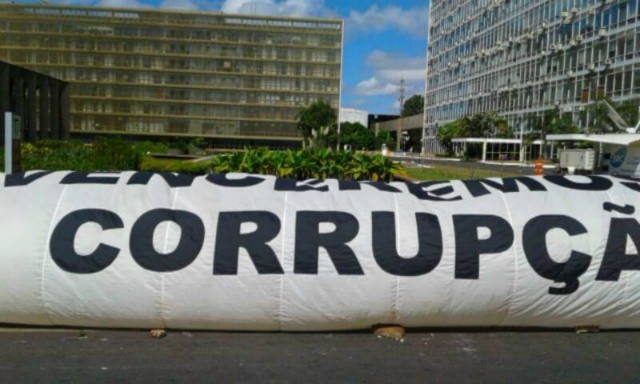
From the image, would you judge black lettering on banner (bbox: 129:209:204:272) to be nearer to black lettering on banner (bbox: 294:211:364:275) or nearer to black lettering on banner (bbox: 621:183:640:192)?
black lettering on banner (bbox: 294:211:364:275)

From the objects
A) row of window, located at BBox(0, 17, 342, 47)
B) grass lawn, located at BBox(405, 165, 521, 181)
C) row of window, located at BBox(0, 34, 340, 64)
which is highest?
→ row of window, located at BBox(0, 17, 342, 47)

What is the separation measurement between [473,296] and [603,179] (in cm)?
216

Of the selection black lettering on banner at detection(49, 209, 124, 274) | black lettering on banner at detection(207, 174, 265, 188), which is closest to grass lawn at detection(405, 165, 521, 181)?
black lettering on banner at detection(207, 174, 265, 188)

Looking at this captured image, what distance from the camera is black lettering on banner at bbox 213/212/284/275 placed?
5230 mm

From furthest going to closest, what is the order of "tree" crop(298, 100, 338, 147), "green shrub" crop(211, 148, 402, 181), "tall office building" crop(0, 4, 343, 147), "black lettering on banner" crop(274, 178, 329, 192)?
"tall office building" crop(0, 4, 343, 147) < "tree" crop(298, 100, 338, 147) < "green shrub" crop(211, 148, 402, 181) < "black lettering on banner" crop(274, 178, 329, 192)

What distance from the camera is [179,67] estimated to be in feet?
349

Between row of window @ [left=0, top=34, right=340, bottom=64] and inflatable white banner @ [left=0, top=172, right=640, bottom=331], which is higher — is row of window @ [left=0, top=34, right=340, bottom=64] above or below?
above

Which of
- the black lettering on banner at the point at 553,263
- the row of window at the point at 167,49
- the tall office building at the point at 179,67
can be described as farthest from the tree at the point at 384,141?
the black lettering on banner at the point at 553,263

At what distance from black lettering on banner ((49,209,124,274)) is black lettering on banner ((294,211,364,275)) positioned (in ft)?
5.35

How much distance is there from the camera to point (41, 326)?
17.9 feet

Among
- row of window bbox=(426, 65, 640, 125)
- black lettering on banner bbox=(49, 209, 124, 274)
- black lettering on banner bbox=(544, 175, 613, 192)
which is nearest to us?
black lettering on banner bbox=(49, 209, 124, 274)

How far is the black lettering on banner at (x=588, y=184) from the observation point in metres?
6.02

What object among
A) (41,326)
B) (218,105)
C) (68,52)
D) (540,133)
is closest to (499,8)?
(540,133)

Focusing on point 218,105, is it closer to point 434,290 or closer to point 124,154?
point 124,154
